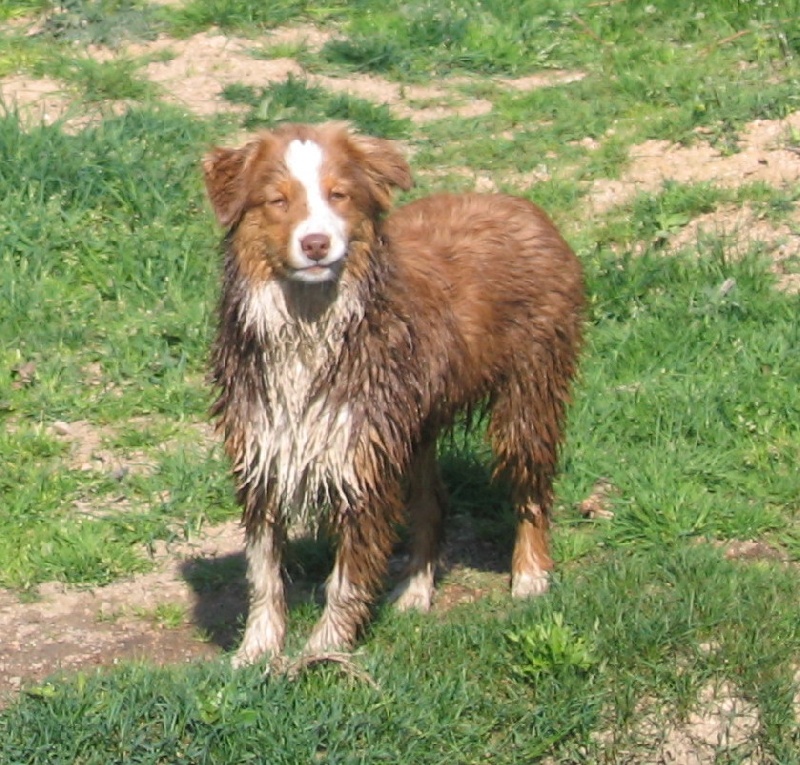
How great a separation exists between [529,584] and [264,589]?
3.87 feet

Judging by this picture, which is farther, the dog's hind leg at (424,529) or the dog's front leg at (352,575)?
the dog's hind leg at (424,529)

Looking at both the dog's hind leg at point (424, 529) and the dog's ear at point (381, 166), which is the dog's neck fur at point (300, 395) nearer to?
the dog's ear at point (381, 166)

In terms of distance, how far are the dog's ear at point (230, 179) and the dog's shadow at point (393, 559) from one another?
55.4 inches

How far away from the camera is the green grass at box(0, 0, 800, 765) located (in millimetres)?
5414

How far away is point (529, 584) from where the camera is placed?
21.7 feet

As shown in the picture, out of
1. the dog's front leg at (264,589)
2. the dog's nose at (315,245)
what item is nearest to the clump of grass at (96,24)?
the dog's front leg at (264,589)

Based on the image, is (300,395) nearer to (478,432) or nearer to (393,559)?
(393,559)

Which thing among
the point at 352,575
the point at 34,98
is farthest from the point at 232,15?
the point at 352,575

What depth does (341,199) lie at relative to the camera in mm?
5461

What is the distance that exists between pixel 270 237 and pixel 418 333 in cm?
71

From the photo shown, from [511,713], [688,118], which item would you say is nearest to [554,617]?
[511,713]

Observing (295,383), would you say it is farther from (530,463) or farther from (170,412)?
(170,412)

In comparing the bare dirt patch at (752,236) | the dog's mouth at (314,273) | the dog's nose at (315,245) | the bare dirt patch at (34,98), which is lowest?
the bare dirt patch at (752,236)

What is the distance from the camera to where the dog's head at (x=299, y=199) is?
209 inches
